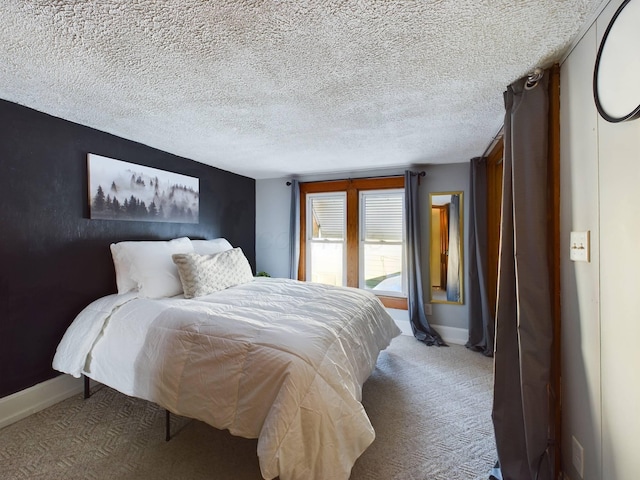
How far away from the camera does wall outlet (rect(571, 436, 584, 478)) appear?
122cm

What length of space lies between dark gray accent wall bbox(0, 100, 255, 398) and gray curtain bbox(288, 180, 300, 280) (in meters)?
2.02

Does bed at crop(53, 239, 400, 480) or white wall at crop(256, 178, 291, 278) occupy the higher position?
white wall at crop(256, 178, 291, 278)

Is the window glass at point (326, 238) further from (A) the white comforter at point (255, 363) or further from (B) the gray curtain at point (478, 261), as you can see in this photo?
(A) the white comforter at point (255, 363)

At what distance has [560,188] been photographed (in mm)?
1374

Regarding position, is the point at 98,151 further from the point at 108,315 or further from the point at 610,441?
the point at 610,441

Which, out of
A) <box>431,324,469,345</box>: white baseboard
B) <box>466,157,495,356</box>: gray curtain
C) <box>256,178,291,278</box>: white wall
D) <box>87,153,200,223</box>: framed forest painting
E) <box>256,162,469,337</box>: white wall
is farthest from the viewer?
<box>256,178,291,278</box>: white wall

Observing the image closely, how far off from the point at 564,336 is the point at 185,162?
3656mm

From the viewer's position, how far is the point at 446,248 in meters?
3.49

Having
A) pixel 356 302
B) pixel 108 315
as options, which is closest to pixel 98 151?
pixel 108 315

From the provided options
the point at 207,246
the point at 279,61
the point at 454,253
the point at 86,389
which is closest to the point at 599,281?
the point at 279,61

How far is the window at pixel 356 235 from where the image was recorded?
3.76m

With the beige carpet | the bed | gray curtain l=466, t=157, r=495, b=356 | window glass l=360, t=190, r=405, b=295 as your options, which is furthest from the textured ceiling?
the beige carpet

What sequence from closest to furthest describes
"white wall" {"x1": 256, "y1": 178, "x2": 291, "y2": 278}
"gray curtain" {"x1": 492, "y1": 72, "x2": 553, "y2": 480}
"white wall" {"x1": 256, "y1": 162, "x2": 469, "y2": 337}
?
1. "gray curtain" {"x1": 492, "y1": 72, "x2": 553, "y2": 480}
2. "white wall" {"x1": 256, "y1": 162, "x2": 469, "y2": 337}
3. "white wall" {"x1": 256, "y1": 178, "x2": 291, "y2": 278}

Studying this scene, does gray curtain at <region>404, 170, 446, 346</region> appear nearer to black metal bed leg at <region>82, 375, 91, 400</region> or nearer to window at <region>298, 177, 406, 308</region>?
window at <region>298, 177, 406, 308</region>
